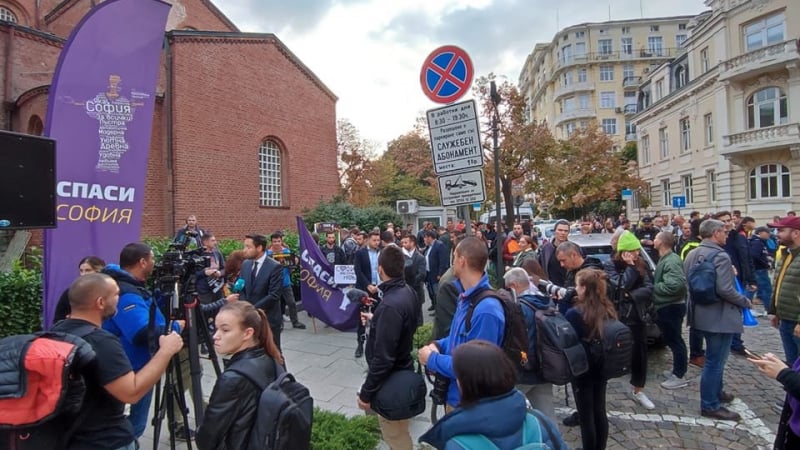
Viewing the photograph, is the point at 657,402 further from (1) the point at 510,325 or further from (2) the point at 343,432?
(2) the point at 343,432

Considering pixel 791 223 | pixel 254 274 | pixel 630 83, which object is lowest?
pixel 254 274

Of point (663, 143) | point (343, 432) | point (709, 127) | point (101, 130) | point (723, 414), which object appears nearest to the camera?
point (343, 432)

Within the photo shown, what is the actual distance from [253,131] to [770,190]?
2856cm

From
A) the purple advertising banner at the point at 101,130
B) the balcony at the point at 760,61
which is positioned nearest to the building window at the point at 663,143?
the balcony at the point at 760,61

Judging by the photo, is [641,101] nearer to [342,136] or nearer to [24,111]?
[342,136]

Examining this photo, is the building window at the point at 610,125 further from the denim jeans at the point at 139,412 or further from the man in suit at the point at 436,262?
the denim jeans at the point at 139,412

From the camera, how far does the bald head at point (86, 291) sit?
7.52 ft

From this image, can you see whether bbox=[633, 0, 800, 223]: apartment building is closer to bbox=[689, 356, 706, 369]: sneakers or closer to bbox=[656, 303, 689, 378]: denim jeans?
bbox=[689, 356, 706, 369]: sneakers

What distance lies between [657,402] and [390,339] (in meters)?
3.66

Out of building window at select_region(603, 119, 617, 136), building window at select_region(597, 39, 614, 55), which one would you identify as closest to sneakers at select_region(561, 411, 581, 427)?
building window at select_region(603, 119, 617, 136)

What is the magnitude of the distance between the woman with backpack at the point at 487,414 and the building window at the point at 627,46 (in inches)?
2743

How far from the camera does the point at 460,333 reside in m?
2.76

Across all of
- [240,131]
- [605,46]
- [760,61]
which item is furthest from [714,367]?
[605,46]

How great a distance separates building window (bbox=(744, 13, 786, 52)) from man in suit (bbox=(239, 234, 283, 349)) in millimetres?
31160
